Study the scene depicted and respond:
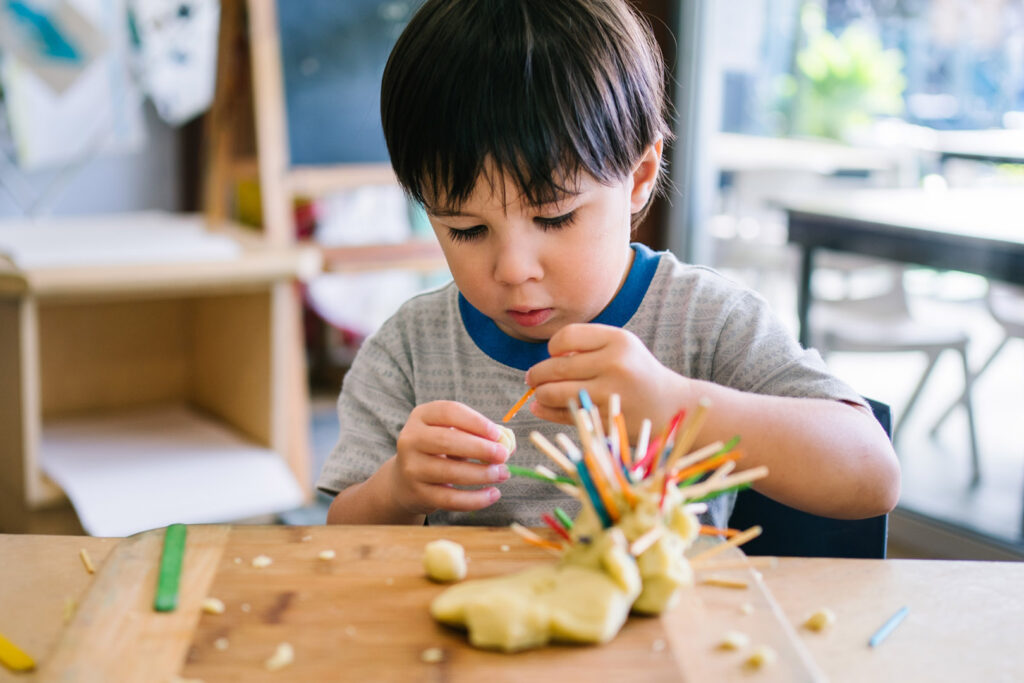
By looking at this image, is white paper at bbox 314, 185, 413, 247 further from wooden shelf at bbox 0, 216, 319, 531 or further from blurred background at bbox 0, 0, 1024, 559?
wooden shelf at bbox 0, 216, 319, 531

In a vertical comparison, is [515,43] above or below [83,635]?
above

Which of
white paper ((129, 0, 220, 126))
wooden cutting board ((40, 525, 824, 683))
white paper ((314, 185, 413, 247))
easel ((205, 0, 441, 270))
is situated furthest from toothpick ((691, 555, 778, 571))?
white paper ((314, 185, 413, 247))

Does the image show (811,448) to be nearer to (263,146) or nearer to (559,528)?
(559,528)

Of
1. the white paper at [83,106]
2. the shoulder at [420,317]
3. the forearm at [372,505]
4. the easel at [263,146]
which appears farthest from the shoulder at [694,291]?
the white paper at [83,106]

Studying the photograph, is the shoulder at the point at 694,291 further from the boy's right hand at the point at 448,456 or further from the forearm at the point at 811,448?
the boy's right hand at the point at 448,456

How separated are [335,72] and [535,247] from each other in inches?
59.1

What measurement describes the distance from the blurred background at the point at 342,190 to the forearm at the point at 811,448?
1.15m

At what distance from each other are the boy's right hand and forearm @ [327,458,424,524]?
1.7 inches

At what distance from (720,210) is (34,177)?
178cm

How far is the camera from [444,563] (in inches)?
24.0

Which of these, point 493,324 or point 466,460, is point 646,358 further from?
point 493,324

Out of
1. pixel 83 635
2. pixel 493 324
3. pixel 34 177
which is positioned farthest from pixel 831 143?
pixel 83 635

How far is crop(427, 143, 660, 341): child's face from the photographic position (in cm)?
76

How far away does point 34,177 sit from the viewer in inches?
97.4
